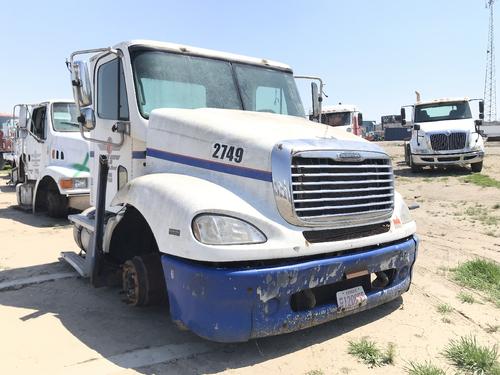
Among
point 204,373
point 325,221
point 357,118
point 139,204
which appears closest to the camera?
point 204,373

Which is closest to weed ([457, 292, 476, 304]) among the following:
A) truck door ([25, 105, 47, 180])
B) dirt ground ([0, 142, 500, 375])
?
dirt ground ([0, 142, 500, 375])

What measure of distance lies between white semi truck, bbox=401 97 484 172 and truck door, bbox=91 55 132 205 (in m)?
12.7

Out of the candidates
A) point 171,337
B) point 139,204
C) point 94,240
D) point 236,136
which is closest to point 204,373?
point 171,337

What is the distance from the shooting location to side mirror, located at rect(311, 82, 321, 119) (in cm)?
613

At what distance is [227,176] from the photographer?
375 centimetres

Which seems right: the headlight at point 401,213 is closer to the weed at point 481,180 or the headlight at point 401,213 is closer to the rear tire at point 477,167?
the weed at point 481,180

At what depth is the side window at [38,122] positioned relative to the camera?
1042 centimetres

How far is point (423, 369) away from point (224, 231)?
164 centimetres

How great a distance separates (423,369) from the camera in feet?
10.7

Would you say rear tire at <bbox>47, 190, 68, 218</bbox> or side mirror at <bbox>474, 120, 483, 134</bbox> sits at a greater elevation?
side mirror at <bbox>474, 120, 483, 134</bbox>

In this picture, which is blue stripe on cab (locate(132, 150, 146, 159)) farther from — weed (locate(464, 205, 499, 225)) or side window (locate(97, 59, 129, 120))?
weed (locate(464, 205, 499, 225))

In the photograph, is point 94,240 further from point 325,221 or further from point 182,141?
point 325,221

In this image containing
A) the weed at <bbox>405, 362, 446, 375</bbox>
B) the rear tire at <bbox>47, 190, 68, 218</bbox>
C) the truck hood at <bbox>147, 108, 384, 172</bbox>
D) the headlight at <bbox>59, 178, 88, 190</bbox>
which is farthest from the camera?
the rear tire at <bbox>47, 190, 68, 218</bbox>

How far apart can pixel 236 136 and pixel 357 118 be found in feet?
58.2
